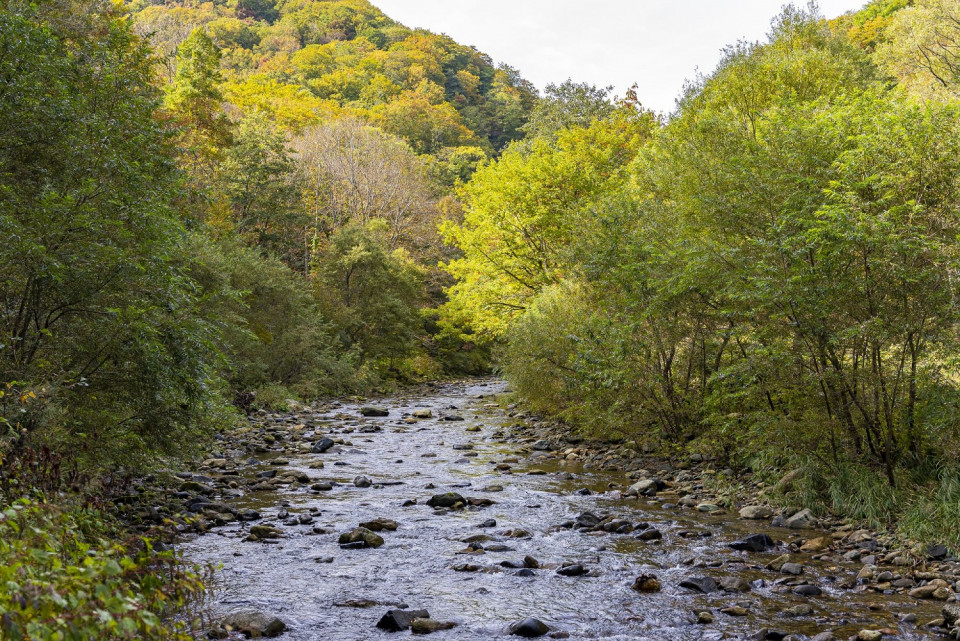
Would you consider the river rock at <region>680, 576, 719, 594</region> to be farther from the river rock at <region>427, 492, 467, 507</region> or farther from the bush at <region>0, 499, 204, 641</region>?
the bush at <region>0, 499, 204, 641</region>

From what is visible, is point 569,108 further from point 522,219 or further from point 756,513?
point 756,513

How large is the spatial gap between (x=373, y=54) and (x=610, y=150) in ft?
198

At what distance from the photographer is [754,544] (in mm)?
8586

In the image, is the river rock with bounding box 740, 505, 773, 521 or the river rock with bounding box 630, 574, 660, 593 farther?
the river rock with bounding box 740, 505, 773, 521

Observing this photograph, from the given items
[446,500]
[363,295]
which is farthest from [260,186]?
[446,500]

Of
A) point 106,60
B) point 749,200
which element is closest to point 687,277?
point 749,200

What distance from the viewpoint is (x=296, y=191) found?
34.8m

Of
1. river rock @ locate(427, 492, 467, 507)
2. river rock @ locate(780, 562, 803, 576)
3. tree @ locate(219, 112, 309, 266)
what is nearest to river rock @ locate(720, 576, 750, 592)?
river rock @ locate(780, 562, 803, 576)

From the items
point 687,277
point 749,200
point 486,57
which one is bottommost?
point 687,277

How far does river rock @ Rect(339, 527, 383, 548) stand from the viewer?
29.1 feet

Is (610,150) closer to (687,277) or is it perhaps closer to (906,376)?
(687,277)

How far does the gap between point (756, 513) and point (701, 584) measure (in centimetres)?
342

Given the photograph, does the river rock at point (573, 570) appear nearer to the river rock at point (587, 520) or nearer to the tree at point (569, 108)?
the river rock at point (587, 520)

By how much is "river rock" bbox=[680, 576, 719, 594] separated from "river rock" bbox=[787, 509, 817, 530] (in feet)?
9.50
